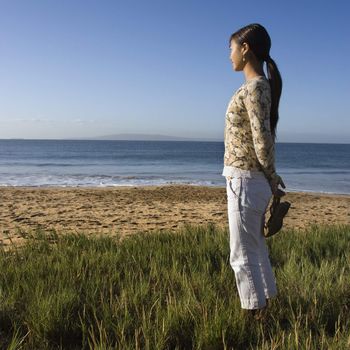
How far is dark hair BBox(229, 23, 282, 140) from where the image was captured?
9.07 feet

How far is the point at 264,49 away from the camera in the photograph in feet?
9.18

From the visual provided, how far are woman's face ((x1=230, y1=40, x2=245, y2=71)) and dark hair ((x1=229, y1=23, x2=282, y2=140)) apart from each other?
0.03 metres

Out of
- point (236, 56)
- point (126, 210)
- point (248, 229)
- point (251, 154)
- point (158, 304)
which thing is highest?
point (236, 56)

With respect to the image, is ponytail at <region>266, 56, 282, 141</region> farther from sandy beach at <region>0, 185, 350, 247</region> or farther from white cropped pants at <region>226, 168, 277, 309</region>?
sandy beach at <region>0, 185, 350, 247</region>

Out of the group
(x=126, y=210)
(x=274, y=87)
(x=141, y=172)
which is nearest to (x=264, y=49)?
(x=274, y=87)

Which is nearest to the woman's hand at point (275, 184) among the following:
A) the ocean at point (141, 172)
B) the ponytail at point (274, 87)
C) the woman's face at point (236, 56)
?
the ponytail at point (274, 87)

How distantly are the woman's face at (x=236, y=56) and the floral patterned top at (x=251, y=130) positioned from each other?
0.54ft

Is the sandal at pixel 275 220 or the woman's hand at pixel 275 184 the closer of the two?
the woman's hand at pixel 275 184

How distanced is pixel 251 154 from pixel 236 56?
66 cm

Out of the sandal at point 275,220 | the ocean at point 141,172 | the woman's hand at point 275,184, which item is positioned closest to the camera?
the woman's hand at point 275,184

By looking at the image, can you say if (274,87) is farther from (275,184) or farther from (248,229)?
(248,229)

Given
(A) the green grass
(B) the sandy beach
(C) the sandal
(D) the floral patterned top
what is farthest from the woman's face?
(B) the sandy beach

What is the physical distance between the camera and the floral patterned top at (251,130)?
103 inches

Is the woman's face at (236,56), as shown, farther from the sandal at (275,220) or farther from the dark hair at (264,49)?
the sandal at (275,220)
